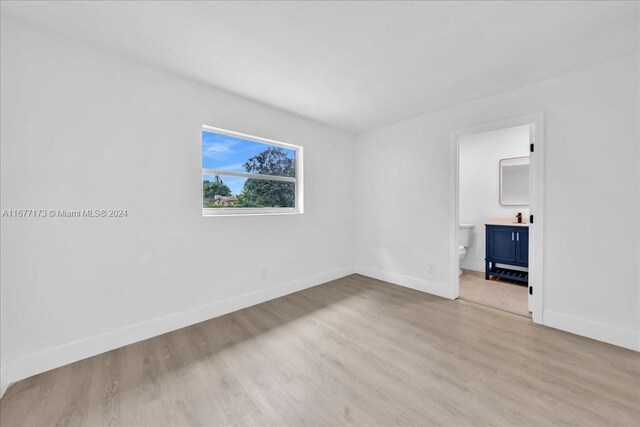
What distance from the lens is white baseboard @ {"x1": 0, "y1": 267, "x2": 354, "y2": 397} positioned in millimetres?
1751

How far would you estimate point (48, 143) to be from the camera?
1.85 meters

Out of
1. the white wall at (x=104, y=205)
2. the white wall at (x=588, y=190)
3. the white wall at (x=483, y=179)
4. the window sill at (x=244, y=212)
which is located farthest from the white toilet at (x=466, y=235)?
the white wall at (x=104, y=205)

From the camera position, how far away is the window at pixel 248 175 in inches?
110

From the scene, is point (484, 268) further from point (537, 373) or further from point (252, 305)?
point (252, 305)

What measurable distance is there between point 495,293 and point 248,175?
3.63 meters

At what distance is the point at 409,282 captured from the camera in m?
3.66

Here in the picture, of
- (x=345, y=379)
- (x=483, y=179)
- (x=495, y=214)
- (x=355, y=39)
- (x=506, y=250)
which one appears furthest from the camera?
(x=483, y=179)

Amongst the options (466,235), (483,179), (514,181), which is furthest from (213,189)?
(514,181)

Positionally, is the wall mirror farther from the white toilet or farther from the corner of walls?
the corner of walls

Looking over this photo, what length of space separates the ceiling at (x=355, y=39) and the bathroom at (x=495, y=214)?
1.40 m

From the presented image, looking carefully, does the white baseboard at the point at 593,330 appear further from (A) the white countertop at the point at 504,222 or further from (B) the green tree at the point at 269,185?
(B) the green tree at the point at 269,185

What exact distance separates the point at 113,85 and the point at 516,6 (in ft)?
10.0

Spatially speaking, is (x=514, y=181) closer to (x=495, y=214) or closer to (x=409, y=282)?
(x=495, y=214)

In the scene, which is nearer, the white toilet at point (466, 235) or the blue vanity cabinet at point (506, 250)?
the blue vanity cabinet at point (506, 250)
